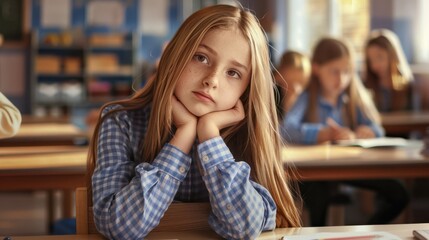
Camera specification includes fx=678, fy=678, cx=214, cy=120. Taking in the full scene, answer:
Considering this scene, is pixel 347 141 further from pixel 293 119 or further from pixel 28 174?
pixel 28 174

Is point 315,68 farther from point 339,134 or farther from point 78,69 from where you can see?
point 78,69

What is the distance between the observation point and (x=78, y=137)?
3.48 metres

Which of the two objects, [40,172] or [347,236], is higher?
[347,236]

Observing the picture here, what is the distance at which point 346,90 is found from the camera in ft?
11.4

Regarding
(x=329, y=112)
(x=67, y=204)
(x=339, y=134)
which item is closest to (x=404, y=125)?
(x=329, y=112)

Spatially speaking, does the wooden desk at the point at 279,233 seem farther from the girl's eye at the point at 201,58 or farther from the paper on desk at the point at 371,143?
the paper on desk at the point at 371,143

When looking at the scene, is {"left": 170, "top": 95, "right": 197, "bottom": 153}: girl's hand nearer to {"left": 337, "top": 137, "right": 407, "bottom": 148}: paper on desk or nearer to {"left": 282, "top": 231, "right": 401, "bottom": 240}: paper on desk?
{"left": 282, "top": 231, "right": 401, "bottom": 240}: paper on desk

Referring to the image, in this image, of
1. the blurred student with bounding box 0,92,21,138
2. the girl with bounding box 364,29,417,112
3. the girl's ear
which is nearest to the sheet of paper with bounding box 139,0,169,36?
the girl with bounding box 364,29,417,112

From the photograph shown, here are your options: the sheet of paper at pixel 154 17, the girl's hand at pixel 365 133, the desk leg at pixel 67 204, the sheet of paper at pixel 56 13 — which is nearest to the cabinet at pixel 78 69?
the sheet of paper at pixel 56 13

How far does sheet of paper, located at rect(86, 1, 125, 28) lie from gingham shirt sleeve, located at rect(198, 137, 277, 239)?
7.24 m

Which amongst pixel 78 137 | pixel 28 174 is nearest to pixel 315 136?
pixel 78 137

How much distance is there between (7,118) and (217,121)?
484 millimetres

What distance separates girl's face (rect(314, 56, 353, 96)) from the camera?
3.42 meters

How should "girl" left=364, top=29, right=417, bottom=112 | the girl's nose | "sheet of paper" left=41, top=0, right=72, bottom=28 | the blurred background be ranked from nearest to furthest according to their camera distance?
the girl's nose < "girl" left=364, top=29, right=417, bottom=112 < the blurred background < "sheet of paper" left=41, top=0, right=72, bottom=28
